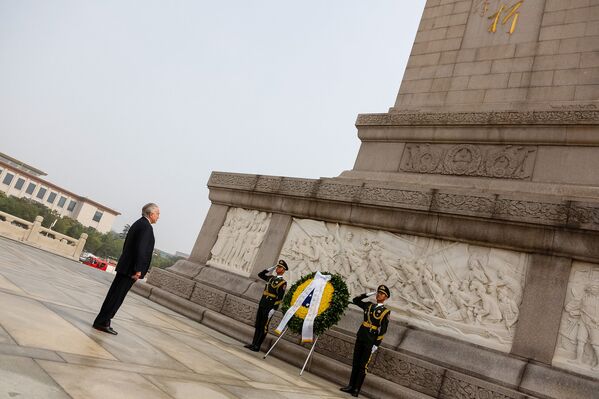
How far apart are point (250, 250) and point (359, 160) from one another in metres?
3.02

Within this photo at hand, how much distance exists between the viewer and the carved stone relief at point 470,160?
23.9ft

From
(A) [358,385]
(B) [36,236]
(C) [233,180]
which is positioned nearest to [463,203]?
(A) [358,385]

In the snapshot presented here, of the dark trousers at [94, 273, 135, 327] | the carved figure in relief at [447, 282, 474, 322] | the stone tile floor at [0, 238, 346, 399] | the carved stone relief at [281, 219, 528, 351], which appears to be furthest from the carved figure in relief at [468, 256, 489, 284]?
the dark trousers at [94, 273, 135, 327]

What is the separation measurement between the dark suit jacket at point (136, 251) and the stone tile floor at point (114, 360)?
0.66 m

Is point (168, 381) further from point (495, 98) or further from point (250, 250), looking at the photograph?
point (495, 98)

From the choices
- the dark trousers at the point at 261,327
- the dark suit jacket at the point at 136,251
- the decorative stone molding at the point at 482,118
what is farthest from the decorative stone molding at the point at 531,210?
the dark suit jacket at the point at 136,251

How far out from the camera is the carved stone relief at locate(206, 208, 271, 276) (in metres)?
8.50

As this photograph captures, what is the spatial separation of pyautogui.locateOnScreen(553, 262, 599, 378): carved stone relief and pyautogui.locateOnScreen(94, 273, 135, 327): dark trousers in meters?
5.08

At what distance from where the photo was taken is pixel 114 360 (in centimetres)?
314

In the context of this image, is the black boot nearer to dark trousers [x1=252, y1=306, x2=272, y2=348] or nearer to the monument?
the monument

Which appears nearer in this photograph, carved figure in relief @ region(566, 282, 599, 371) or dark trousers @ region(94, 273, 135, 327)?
dark trousers @ region(94, 273, 135, 327)

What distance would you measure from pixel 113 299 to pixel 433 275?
440 centimetres

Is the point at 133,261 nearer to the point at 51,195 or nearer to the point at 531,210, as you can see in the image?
the point at 531,210

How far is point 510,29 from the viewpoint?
877 cm
